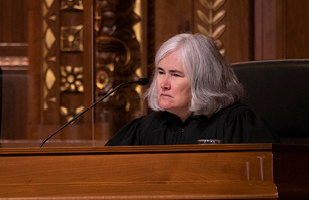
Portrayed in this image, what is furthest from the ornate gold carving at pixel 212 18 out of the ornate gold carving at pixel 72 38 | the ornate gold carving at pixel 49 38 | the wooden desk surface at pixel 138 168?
the wooden desk surface at pixel 138 168

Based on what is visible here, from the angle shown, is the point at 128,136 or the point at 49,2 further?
the point at 49,2

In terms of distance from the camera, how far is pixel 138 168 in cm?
94

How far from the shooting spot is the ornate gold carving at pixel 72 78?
9.66ft

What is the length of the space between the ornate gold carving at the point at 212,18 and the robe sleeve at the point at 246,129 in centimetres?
125

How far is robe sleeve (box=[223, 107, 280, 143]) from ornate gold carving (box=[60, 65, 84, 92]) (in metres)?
1.44

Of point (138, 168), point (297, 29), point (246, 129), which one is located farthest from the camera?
point (297, 29)

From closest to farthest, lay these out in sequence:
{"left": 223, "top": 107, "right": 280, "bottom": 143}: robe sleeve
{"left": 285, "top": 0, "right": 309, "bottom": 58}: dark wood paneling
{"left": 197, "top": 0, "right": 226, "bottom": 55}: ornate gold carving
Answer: {"left": 223, "top": 107, "right": 280, "bottom": 143}: robe sleeve, {"left": 285, "top": 0, "right": 309, "bottom": 58}: dark wood paneling, {"left": 197, "top": 0, "right": 226, "bottom": 55}: ornate gold carving

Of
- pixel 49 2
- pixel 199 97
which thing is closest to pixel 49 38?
pixel 49 2

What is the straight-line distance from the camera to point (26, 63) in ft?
9.72

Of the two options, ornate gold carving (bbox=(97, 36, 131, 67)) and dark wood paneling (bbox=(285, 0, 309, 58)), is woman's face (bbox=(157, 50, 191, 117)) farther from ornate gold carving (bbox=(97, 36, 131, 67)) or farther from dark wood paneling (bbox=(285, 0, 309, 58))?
dark wood paneling (bbox=(285, 0, 309, 58))

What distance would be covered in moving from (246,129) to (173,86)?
0.36 metres

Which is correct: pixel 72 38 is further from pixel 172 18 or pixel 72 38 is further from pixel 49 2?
pixel 172 18

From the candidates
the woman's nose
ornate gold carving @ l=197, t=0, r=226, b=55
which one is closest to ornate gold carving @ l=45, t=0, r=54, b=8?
ornate gold carving @ l=197, t=0, r=226, b=55

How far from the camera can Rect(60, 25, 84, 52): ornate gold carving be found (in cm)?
295
